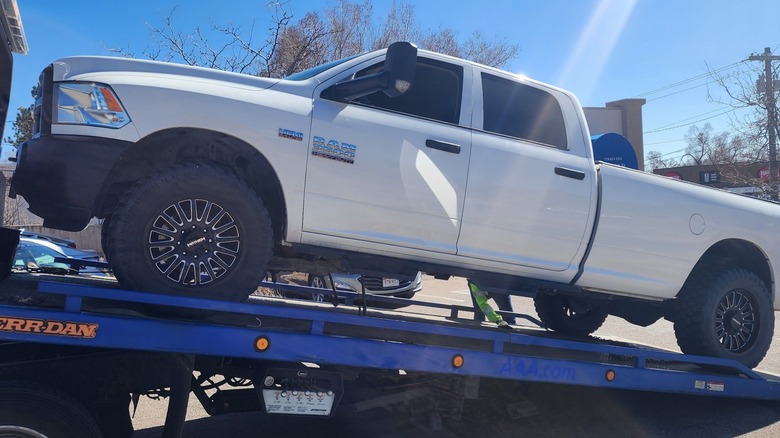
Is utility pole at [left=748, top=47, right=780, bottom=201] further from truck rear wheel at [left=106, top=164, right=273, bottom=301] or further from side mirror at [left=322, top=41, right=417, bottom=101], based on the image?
truck rear wheel at [left=106, top=164, right=273, bottom=301]

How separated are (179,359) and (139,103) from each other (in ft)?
4.65

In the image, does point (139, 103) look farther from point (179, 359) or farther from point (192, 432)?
point (192, 432)

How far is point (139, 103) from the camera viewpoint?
3.38 meters

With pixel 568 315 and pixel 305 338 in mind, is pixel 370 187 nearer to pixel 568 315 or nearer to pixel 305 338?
pixel 305 338

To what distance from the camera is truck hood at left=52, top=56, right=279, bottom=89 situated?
3361 mm

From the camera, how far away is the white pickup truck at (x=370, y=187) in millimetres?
3346

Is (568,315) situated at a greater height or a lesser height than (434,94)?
lesser

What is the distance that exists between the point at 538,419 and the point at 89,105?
12.9 feet

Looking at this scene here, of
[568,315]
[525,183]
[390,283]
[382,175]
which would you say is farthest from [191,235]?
[390,283]

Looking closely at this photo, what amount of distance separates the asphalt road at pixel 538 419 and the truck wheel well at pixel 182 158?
6.23 ft

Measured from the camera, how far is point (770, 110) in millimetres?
21859

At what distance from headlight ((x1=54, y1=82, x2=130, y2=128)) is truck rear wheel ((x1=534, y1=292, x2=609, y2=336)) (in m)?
4.38

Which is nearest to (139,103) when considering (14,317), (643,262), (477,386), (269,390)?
(14,317)

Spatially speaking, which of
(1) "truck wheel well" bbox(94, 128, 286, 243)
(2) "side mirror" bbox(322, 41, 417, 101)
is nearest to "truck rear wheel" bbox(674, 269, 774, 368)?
(2) "side mirror" bbox(322, 41, 417, 101)
